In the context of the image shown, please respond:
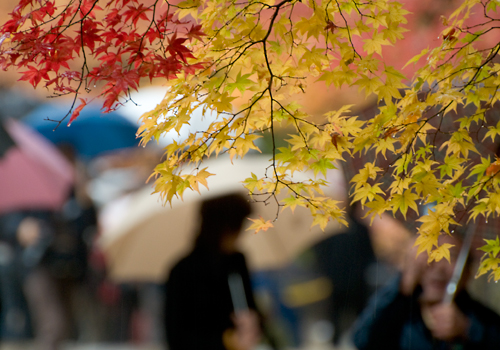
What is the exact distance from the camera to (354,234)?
263 cm

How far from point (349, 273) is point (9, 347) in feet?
7.58

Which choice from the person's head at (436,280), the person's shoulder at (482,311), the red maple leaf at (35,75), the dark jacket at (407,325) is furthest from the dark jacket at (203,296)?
the red maple leaf at (35,75)

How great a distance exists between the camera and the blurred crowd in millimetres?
2664

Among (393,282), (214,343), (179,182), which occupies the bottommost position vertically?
(214,343)

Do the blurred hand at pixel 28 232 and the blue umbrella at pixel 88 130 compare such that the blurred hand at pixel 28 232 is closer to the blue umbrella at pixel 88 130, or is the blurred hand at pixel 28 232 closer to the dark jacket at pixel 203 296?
the blue umbrella at pixel 88 130

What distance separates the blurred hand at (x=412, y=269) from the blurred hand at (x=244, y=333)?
99cm

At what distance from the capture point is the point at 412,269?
2.56m

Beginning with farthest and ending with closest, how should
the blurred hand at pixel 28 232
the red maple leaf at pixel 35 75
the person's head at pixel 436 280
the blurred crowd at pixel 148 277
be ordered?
the blurred hand at pixel 28 232 → the blurred crowd at pixel 148 277 → the person's head at pixel 436 280 → the red maple leaf at pixel 35 75

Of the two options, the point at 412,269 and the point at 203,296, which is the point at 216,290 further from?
the point at 412,269

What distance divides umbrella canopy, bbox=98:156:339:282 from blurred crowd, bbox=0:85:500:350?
0.03 ft

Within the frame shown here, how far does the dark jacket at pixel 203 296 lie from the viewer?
2729 millimetres

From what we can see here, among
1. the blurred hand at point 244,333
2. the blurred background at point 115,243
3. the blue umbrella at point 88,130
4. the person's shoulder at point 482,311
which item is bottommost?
the person's shoulder at point 482,311

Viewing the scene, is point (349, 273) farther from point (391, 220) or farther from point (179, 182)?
point (179, 182)

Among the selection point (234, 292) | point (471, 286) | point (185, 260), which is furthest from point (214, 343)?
point (471, 286)
